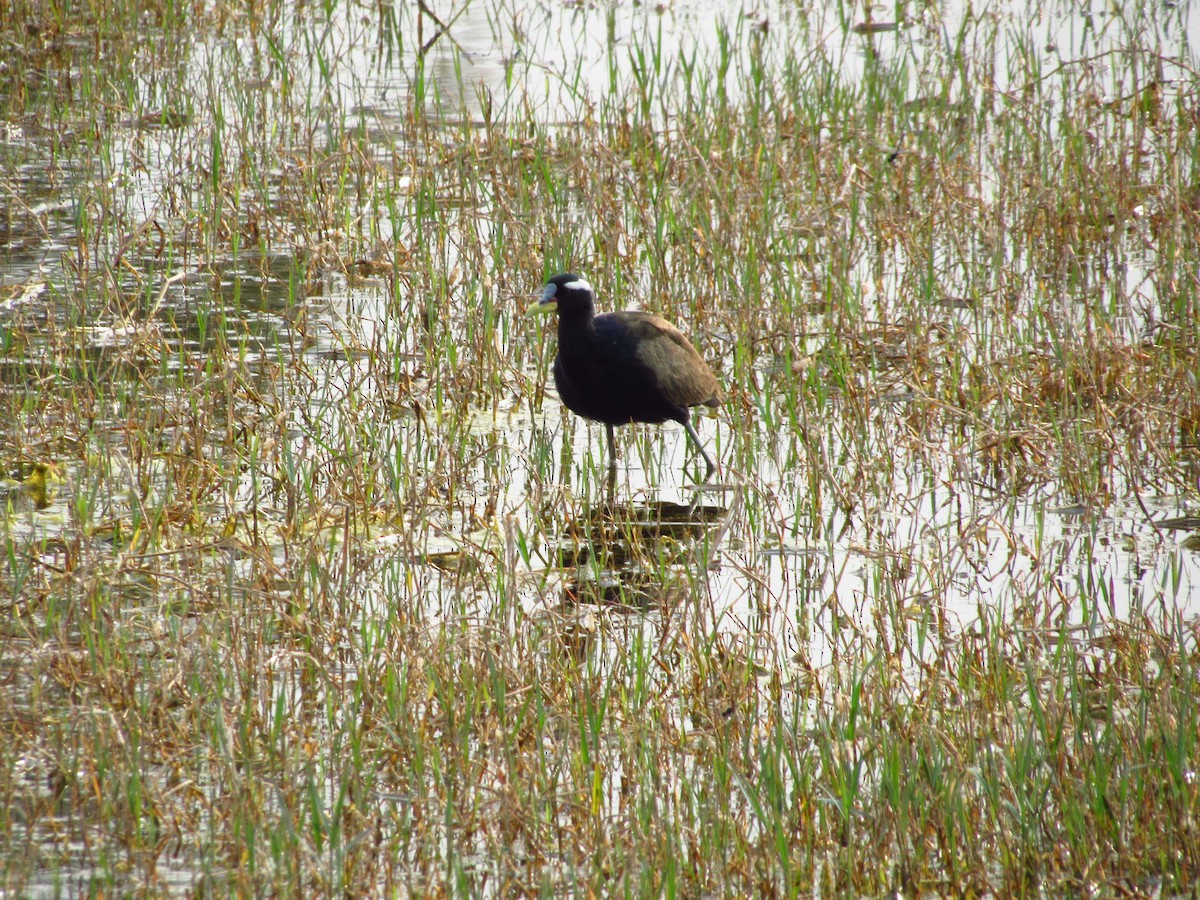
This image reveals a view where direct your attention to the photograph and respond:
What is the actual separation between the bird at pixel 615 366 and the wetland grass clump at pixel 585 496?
24 centimetres

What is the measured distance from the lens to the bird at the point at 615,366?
6.52 metres

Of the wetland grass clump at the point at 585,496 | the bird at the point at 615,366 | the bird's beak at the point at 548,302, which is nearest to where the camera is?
the wetland grass clump at the point at 585,496

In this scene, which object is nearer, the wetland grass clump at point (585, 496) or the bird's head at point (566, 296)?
the wetland grass clump at point (585, 496)

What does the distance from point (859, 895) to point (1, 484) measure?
11.9 feet

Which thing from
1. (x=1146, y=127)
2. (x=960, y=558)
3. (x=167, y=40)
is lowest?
(x=960, y=558)

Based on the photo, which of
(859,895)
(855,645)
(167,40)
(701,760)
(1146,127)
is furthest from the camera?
(167,40)

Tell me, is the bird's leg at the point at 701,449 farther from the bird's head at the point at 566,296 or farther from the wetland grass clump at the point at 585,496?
the bird's head at the point at 566,296

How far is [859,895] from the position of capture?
142 inches

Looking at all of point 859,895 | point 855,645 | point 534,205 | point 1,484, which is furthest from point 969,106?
point 859,895

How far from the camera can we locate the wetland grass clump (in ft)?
12.1

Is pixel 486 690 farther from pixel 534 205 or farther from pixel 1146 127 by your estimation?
pixel 1146 127

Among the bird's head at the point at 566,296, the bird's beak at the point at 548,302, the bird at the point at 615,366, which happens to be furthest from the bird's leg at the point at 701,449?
the bird's beak at the point at 548,302

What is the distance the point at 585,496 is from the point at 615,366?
0.92 m

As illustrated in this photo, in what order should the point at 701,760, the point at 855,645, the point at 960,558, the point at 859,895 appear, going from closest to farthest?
the point at 859,895
the point at 701,760
the point at 855,645
the point at 960,558
